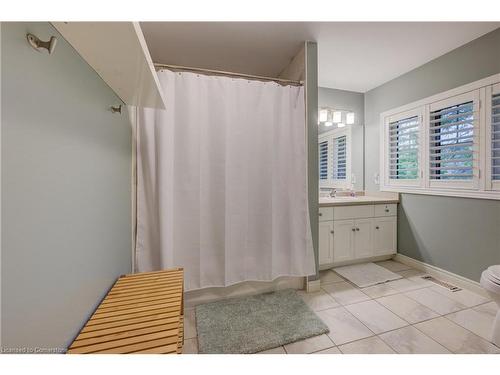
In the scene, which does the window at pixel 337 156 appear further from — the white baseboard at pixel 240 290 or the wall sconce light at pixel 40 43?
the wall sconce light at pixel 40 43

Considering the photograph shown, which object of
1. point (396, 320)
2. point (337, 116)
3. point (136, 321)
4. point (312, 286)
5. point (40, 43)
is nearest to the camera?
point (40, 43)

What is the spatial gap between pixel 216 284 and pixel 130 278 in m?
0.66

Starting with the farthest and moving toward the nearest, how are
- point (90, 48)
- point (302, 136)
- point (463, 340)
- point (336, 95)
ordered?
point (336, 95) → point (302, 136) → point (463, 340) → point (90, 48)

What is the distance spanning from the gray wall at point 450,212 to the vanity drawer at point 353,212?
1.57 feet

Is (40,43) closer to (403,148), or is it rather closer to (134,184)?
(134,184)

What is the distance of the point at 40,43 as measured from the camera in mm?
602

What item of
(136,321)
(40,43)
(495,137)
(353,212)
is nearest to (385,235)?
(353,212)

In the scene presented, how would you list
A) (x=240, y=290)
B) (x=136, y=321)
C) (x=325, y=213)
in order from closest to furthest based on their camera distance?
(x=136, y=321)
(x=240, y=290)
(x=325, y=213)

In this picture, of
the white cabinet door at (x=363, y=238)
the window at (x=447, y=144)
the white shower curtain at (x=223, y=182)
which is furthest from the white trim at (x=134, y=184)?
the window at (x=447, y=144)

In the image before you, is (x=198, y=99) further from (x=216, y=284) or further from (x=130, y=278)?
(x=216, y=284)

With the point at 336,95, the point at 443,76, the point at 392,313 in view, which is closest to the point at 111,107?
the point at 392,313

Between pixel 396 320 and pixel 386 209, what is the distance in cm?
139

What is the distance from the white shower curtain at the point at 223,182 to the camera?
1558 mm

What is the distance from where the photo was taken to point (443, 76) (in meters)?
2.09
